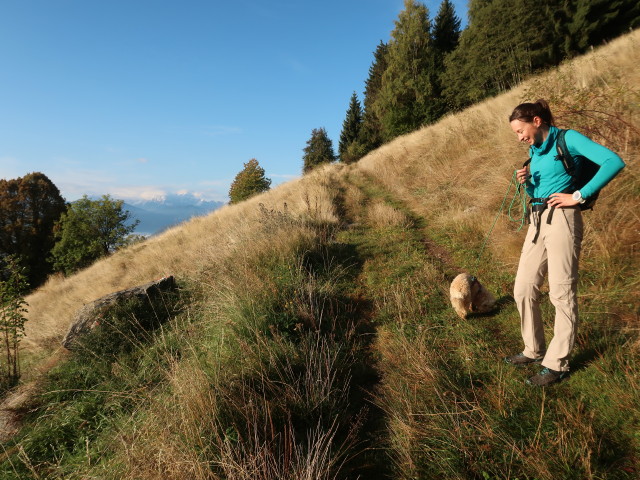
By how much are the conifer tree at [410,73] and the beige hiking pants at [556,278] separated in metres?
26.8

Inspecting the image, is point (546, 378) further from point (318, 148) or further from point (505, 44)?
point (318, 148)

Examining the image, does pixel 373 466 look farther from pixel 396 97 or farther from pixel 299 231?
pixel 396 97

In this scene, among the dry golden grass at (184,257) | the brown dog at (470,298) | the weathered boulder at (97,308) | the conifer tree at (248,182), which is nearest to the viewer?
the brown dog at (470,298)

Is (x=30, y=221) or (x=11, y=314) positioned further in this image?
(x=30, y=221)

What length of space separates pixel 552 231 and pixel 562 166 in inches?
20.2

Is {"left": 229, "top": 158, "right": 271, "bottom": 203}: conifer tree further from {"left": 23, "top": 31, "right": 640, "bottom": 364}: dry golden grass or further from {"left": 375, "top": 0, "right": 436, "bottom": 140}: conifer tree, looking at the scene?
{"left": 23, "top": 31, "right": 640, "bottom": 364}: dry golden grass

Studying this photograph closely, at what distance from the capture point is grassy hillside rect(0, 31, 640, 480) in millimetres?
1900

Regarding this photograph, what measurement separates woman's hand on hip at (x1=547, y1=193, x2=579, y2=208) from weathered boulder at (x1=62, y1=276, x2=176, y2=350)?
6070 millimetres

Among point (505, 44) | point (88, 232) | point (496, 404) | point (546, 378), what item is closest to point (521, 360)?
point (546, 378)

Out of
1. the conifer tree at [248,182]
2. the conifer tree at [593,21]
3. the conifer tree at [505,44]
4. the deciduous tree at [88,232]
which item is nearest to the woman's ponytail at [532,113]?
the conifer tree at [505,44]

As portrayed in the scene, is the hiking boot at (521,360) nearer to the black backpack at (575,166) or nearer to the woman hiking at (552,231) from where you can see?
the woman hiking at (552,231)

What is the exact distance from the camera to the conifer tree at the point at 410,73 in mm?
26031

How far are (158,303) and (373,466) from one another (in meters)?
4.91

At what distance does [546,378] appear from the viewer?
2.33 m
